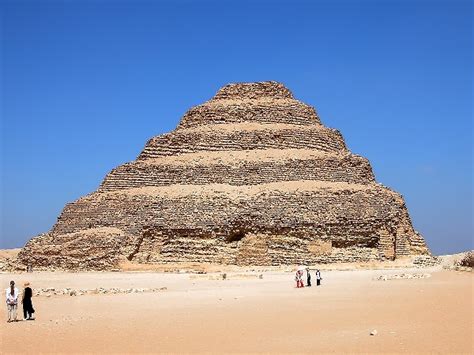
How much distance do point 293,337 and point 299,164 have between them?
35592 millimetres

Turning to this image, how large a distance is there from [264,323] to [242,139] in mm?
37072

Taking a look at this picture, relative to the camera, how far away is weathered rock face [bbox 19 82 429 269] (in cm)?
4356

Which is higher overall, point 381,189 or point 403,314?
point 381,189

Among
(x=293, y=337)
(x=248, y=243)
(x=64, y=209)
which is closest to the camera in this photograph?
(x=293, y=337)

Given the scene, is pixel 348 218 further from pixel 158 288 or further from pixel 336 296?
pixel 336 296

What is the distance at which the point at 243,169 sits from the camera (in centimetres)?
4812

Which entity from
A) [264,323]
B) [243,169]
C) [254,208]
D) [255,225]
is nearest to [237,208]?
[254,208]

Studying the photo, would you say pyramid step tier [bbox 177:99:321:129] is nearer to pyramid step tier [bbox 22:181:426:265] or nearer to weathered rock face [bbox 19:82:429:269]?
weathered rock face [bbox 19:82:429:269]

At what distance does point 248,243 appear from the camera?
1720 inches

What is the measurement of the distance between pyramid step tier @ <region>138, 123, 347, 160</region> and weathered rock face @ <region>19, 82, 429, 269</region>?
83 millimetres

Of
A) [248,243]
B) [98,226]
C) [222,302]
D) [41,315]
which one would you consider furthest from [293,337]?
[98,226]

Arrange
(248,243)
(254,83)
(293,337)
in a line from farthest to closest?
(254,83) → (248,243) → (293,337)

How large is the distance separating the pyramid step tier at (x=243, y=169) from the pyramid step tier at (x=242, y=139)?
106 centimetres

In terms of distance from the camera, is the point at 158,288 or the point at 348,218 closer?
the point at 158,288
